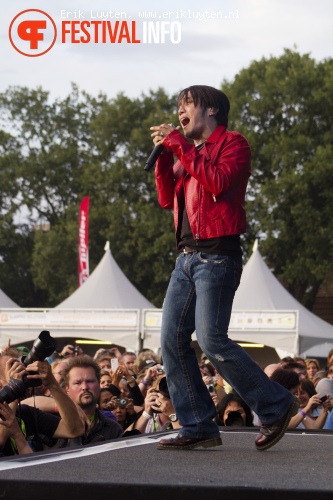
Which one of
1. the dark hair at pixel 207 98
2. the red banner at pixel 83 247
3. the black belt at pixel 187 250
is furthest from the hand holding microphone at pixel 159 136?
the red banner at pixel 83 247

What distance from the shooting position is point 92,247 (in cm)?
5150

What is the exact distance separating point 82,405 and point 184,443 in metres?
1.84

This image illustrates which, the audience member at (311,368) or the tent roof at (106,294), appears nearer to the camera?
the audience member at (311,368)

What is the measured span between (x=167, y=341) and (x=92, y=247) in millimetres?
46658

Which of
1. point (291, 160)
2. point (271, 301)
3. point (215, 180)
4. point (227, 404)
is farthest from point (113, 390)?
point (291, 160)

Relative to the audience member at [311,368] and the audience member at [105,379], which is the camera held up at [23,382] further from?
the audience member at [311,368]

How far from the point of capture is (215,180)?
4.73m

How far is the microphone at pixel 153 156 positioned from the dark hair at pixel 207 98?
251mm

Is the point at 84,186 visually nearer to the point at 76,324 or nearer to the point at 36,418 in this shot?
the point at 76,324

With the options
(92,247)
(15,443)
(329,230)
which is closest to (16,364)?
(15,443)

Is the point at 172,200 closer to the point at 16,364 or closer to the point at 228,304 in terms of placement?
the point at 228,304

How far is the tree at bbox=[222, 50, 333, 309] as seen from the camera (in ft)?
145

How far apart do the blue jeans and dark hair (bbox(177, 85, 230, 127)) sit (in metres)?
0.65

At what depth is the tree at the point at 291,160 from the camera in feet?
145
